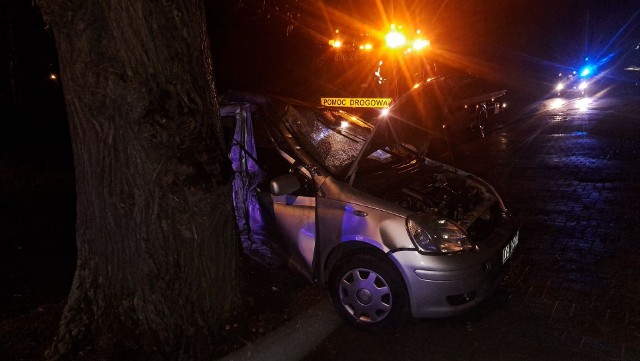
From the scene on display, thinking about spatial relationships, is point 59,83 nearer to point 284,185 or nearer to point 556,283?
point 284,185

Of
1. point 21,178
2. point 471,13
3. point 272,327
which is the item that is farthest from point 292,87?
point 471,13

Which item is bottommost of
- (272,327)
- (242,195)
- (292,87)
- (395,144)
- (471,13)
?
(272,327)

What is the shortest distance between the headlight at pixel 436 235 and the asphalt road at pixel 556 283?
71 cm

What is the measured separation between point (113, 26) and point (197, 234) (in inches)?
55.9

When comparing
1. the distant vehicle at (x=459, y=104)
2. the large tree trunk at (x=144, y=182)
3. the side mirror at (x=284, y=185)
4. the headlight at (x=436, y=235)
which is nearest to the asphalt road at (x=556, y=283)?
the headlight at (x=436, y=235)

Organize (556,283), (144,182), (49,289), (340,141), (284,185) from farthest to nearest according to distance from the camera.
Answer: (340,141) < (49,289) < (556,283) < (284,185) < (144,182)

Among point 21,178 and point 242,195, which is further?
point 21,178

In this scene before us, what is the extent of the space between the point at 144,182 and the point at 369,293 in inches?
72.4

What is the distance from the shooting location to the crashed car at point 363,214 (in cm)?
338

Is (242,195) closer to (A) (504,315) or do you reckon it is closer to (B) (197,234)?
(B) (197,234)

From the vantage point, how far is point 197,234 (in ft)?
10.5

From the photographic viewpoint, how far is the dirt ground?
3.49 metres

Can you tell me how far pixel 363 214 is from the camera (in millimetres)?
3533

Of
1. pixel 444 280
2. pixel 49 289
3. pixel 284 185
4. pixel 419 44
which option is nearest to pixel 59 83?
pixel 419 44
